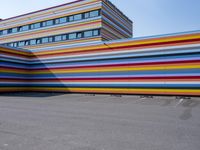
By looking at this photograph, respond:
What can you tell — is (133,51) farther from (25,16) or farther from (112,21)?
(25,16)

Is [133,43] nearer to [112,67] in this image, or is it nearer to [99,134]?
[112,67]

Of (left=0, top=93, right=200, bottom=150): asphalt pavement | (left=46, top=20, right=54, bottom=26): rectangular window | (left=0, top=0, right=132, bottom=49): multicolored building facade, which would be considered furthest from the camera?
(left=46, top=20, right=54, bottom=26): rectangular window

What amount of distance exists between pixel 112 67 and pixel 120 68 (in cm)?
82

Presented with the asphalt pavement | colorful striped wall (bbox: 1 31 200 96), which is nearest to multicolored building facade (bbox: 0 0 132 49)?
colorful striped wall (bbox: 1 31 200 96)

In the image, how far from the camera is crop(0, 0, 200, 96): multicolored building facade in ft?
51.1

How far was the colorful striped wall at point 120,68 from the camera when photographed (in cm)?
1552

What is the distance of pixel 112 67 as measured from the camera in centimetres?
1859

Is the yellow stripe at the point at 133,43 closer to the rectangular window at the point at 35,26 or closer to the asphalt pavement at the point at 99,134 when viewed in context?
the asphalt pavement at the point at 99,134

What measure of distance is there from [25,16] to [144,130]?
131 feet

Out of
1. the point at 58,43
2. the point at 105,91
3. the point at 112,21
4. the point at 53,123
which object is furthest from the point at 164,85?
the point at 58,43

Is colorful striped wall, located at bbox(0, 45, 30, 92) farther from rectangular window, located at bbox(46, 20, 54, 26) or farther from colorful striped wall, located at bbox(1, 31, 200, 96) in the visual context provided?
rectangular window, located at bbox(46, 20, 54, 26)

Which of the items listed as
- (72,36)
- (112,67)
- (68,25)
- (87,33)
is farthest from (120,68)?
(68,25)

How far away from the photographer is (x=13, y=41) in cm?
4103

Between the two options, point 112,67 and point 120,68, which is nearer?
point 120,68
